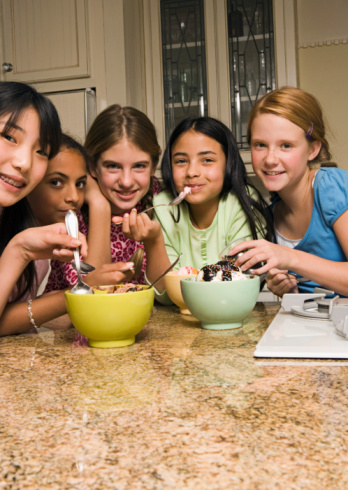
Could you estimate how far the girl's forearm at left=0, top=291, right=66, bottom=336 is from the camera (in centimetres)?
95

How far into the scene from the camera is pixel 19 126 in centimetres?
100

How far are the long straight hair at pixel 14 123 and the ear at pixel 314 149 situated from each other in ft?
2.47

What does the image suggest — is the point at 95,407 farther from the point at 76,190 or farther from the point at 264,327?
the point at 76,190

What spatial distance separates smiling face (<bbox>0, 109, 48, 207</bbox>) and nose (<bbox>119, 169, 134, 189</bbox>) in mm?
412

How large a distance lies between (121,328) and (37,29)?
2.49 metres

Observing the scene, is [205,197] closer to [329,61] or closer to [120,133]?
[120,133]

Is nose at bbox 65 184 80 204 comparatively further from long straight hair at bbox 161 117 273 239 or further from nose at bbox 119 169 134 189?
long straight hair at bbox 161 117 273 239

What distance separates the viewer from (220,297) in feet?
2.81

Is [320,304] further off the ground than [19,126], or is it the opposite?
[19,126]

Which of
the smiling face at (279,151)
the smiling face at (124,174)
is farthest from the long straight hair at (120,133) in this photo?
the smiling face at (279,151)

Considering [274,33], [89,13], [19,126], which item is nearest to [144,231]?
[19,126]

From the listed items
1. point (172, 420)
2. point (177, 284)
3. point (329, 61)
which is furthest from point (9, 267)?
point (329, 61)

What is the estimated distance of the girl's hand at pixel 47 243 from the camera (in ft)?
2.83

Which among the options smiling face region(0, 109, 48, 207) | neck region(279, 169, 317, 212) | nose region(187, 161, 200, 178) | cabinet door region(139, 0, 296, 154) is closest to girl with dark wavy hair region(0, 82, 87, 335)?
smiling face region(0, 109, 48, 207)
